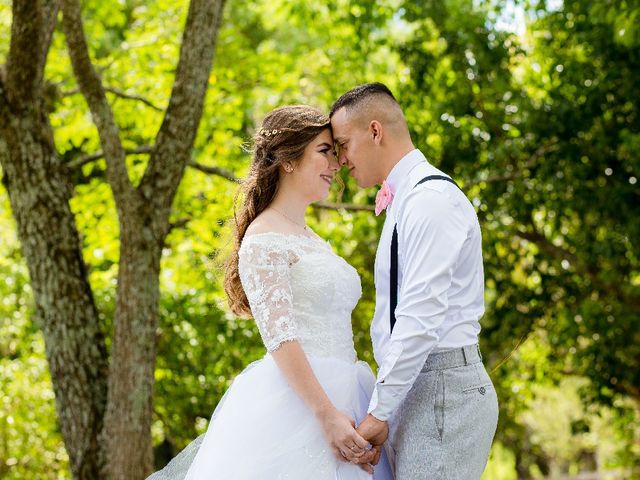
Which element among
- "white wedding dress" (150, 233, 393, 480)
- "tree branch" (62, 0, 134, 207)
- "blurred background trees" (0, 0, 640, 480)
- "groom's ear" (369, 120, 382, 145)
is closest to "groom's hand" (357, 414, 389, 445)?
"white wedding dress" (150, 233, 393, 480)

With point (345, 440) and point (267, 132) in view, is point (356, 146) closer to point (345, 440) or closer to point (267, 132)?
point (267, 132)

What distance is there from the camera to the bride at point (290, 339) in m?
3.34

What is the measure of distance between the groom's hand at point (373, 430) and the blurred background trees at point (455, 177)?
520cm

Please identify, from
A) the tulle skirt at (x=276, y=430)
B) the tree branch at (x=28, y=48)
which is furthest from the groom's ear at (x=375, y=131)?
the tree branch at (x=28, y=48)

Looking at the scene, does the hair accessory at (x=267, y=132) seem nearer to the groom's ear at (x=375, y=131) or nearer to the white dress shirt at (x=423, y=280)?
the groom's ear at (x=375, y=131)

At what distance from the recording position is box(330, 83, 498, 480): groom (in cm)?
315

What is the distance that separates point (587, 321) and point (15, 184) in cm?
585

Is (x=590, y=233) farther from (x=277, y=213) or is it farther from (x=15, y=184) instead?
(x=277, y=213)

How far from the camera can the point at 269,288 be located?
3.40m

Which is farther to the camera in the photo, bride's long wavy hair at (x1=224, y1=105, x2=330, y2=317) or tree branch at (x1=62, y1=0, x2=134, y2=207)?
tree branch at (x1=62, y1=0, x2=134, y2=207)

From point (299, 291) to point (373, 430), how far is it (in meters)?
0.59

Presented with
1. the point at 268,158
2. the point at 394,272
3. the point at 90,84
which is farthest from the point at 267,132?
the point at 90,84

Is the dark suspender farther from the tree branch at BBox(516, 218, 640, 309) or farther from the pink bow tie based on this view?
the tree branch at BBox(516, 218, 640, 309)

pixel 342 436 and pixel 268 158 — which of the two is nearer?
pixel 342 436
